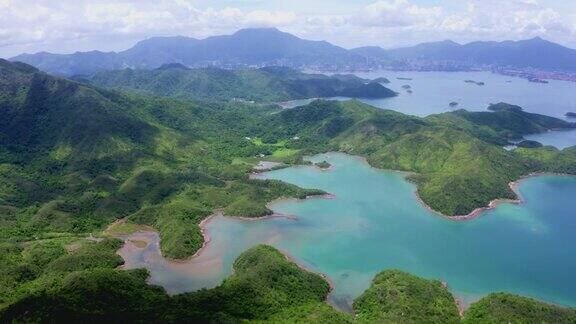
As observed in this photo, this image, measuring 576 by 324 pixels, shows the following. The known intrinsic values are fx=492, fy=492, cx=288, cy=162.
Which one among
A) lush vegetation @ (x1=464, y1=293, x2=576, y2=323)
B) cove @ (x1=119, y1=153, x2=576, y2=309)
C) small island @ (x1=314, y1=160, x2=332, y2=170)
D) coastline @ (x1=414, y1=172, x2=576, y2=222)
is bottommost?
cove @ (x1=119, y1=153, x2=576, y2=309)

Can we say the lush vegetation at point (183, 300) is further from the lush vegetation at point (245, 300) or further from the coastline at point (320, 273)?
the coastline at point (320, 273)

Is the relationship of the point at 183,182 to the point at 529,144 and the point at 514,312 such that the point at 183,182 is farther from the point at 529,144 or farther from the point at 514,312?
the point at 529,144

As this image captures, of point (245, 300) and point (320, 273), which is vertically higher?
point (245, 300)

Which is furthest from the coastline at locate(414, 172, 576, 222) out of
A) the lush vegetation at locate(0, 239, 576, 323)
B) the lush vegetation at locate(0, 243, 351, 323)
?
the lush vegetation at locate(0, 243, 351, 323)

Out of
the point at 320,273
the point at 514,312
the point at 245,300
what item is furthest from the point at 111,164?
the point at 514,312

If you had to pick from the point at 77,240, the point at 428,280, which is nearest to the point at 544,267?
the point at 428,280

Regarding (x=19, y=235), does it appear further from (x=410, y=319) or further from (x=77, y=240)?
(x=410, y=319)

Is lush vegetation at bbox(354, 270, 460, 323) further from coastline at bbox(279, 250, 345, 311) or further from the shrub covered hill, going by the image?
coastline at bbox(279, 250, 345, 311)
